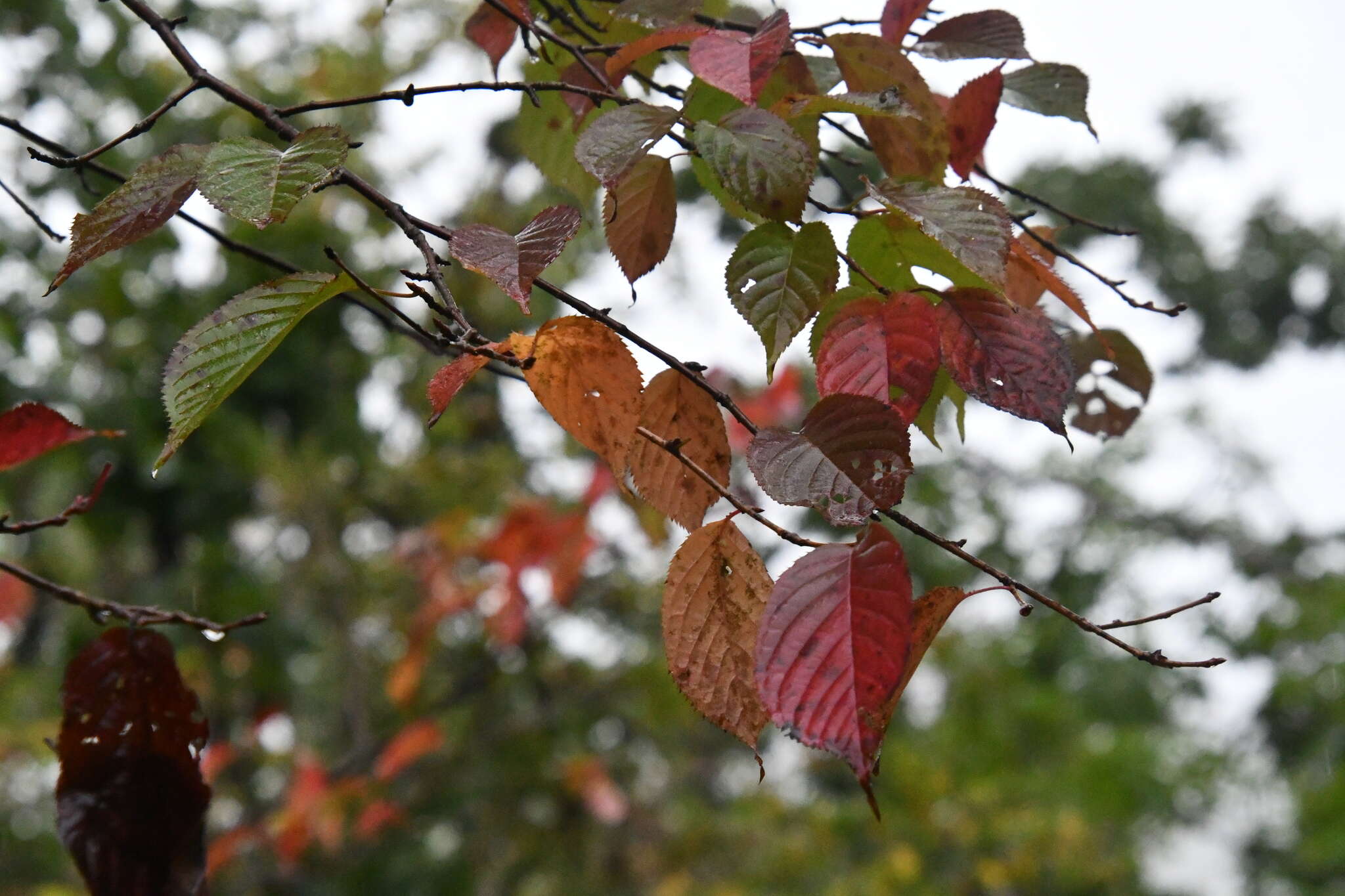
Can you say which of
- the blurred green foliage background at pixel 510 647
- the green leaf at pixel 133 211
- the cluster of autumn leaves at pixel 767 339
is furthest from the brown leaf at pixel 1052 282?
the blurred green foliage background at pixel 510 647

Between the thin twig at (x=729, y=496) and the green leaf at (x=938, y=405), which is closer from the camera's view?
the thin twig at (x=729, y=496)

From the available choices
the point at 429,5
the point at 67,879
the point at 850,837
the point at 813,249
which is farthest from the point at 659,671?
the point at 67,879

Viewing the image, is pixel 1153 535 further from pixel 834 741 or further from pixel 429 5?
pixel 834 741

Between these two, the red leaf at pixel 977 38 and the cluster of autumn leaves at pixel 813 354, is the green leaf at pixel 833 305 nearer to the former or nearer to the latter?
the cluster of autumn leaves at pixel 813 354

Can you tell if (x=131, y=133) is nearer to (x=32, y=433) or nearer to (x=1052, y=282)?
(x=32, y=433)

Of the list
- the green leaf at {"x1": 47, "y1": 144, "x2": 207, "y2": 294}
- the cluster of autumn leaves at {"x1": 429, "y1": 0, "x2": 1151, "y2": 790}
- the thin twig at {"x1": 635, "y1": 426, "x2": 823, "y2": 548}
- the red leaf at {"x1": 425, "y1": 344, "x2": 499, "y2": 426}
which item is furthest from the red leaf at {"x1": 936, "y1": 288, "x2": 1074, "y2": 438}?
the green leaf at {"x1": 47, "y1": 144, "x2": 207, "y2": 294}
